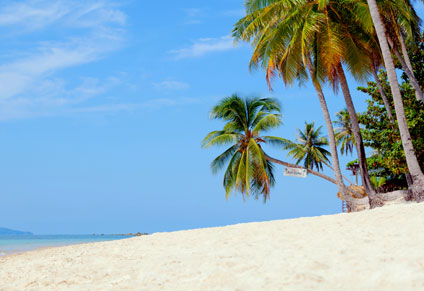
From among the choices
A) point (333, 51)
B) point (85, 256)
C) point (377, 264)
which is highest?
point (333, 51)

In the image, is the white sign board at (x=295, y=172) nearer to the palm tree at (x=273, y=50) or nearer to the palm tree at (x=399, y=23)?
the palm tree at (x=273, y=50)

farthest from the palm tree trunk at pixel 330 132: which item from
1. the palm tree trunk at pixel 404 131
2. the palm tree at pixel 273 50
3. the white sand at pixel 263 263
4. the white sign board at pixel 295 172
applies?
the white sand at pixel 263 263

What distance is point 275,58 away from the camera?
58.3 feet

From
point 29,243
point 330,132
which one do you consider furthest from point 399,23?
point 29,243

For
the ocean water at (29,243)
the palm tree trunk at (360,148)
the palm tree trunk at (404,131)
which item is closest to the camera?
the palm tree trunk at (404,131)

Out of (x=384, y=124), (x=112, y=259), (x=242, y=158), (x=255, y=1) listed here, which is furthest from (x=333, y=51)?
(x=112, y=259)

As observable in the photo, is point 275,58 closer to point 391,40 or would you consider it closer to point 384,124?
point 391,40

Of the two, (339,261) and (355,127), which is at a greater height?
(355,127)

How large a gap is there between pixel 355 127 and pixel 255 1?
649cm

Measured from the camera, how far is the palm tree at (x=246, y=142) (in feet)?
69.7

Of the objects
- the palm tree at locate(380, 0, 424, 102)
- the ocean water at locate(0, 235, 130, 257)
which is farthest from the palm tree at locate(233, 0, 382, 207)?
the ocean water at locate(0, 235, 130, 257)

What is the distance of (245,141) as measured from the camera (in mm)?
22391

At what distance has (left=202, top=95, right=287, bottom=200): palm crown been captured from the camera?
21266mm

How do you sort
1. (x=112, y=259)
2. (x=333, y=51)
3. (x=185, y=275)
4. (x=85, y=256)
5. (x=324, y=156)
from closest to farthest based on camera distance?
(x=185, y=275) < (x=112, y=259) < (x=85, y=256) < (x=333, y=51) < (x=324, y=156)
